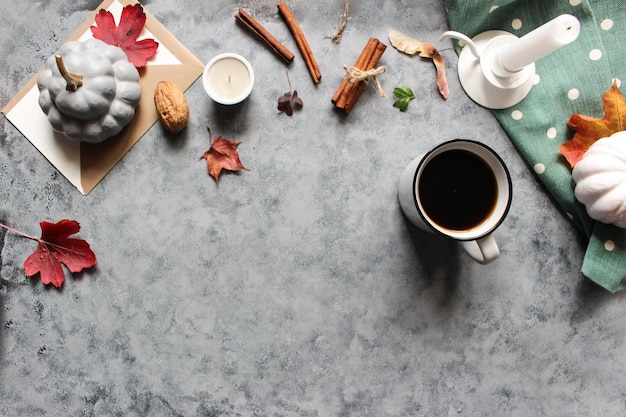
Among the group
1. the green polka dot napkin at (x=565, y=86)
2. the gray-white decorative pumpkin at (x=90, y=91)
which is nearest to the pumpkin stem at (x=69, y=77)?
the gray-white decorative pumpkin at (x=90, y=91)

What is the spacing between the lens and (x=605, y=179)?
36.5 inches

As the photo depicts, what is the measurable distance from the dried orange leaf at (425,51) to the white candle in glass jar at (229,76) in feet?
0.98

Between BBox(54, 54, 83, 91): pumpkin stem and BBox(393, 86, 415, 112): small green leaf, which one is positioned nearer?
BBox(54, 54, 83, 91): pumpkin stem

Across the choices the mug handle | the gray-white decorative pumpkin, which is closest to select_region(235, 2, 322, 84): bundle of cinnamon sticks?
the gray-white decorative pumpkin

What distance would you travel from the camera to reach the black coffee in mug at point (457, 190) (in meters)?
0.90

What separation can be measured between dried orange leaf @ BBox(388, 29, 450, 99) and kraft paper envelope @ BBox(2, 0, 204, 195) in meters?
0.39

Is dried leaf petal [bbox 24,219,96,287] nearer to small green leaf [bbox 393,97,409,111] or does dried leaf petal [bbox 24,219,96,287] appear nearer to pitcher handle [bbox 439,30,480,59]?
small green leaf [bbox 393,97,409,111]

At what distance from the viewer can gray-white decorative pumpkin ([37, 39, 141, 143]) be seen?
92cm

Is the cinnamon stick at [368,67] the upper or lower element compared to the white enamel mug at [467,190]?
upper

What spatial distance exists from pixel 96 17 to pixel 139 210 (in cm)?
38

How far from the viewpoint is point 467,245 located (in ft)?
2.95

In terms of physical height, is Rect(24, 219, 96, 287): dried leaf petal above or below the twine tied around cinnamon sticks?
below

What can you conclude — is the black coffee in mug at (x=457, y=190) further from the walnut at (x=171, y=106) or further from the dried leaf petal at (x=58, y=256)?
the dried leaf petal at (x=58, y=256)

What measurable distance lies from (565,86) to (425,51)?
0.91 feet
